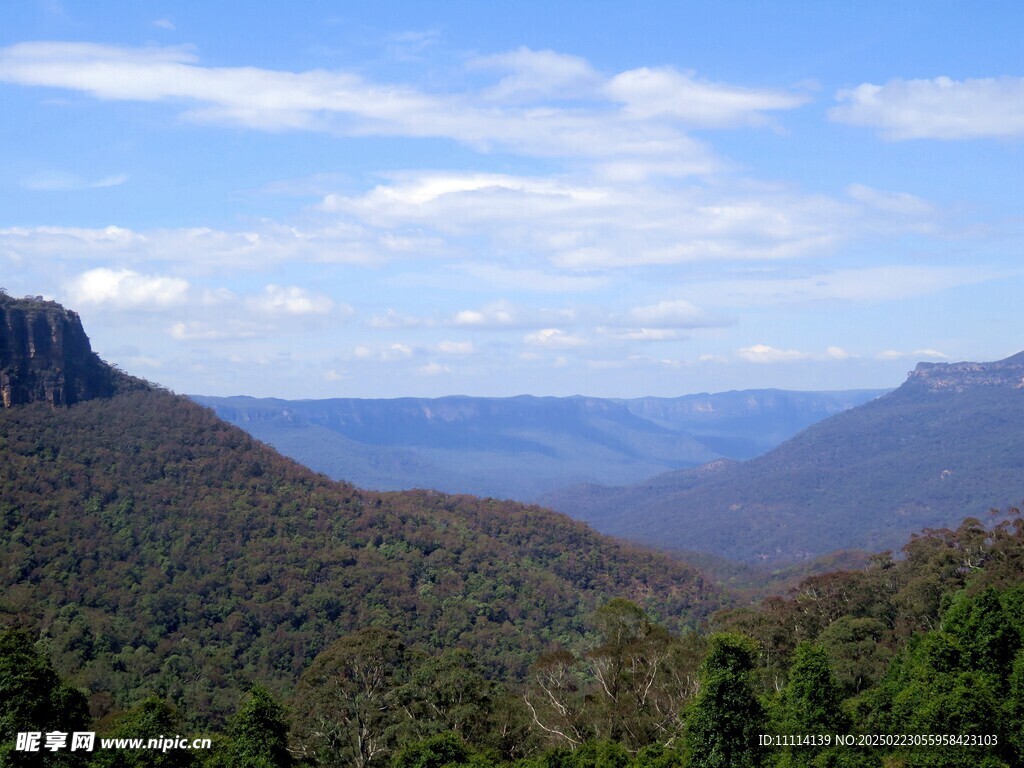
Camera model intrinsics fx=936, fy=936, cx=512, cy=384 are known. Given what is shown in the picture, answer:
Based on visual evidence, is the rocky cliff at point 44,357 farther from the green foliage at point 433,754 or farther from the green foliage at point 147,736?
the green foliage at point 433,754

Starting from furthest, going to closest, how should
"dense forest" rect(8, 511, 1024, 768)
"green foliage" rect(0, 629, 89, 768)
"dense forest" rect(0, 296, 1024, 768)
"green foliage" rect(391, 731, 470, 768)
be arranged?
"green foliage" rect(391, 731, 470, 768) < "dense forest" rect(0, 296, 1024, 768) < "dense forest" rect(8, 511, 1024, 768) < "green foliage" rect(0, 629, 89, 768)

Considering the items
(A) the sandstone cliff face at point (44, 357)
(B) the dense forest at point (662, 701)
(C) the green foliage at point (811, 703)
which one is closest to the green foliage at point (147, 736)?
(B) the dense forest at point (662, 701)

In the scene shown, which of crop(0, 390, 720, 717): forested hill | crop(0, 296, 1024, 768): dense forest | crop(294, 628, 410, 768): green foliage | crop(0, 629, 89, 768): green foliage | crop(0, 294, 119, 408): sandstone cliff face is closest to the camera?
crop(0, 629, 89, 768): green foliage

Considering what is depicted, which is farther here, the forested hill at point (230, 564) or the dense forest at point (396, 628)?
the forested hill at point (230, 564)

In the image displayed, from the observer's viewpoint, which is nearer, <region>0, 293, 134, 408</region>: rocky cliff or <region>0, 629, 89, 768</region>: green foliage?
<region>0, 629, 89, 768</region>: green foliage

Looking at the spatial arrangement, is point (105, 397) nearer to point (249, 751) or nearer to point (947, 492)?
point (249, 751)

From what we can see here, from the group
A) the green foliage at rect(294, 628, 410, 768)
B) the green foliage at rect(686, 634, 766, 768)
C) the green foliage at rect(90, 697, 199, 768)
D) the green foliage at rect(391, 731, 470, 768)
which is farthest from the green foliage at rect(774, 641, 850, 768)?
the green foliage at rect(90, 697, 199, 768)

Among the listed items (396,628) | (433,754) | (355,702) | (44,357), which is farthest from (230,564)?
(433,754)

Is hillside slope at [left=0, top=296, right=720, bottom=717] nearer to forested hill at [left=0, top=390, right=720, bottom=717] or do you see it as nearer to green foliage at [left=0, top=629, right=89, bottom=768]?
forested hill at [left=0, top=390, right=720, bottom=717]
